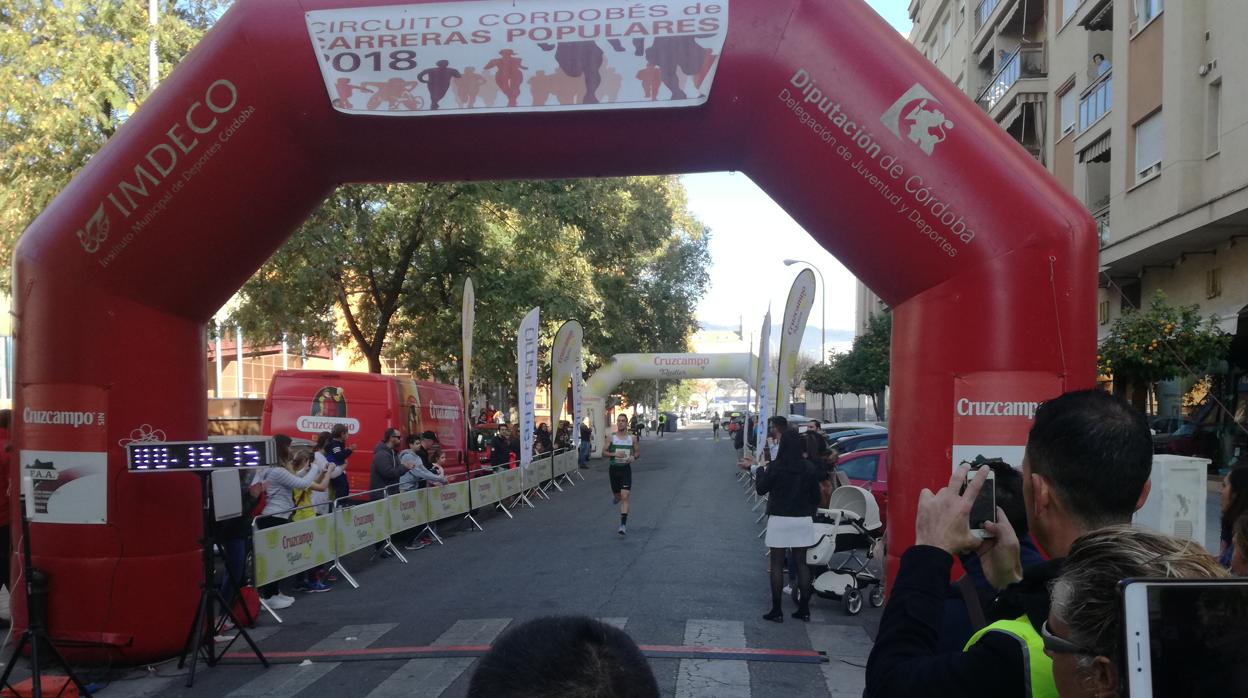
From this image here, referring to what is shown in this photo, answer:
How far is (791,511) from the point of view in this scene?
9477 millimetres

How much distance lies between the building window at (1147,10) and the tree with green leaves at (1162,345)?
24.0 ft

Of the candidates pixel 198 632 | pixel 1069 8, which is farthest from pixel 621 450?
pixel 1069 8

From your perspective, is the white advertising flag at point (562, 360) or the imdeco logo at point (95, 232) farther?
the white advertising flag at point (562, 360)

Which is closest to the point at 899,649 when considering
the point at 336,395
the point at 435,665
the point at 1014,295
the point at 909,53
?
the point at 1014,295

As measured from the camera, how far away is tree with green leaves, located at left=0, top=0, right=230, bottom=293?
16859mm

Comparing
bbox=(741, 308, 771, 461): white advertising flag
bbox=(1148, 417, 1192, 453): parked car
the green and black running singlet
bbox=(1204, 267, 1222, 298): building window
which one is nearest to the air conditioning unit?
the green and black running singlet

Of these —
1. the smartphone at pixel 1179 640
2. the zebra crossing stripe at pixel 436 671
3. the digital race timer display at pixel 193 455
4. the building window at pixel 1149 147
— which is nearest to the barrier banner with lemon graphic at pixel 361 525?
the zebra crossing stripe at pixel 436 671

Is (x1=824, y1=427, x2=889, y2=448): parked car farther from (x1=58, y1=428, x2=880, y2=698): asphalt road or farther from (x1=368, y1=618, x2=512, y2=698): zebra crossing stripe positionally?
(x1=368, y1=618, x2=512, y2=698): zebra crossing stripe

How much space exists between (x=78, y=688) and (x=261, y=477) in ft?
13.1

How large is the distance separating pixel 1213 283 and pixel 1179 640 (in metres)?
21.8

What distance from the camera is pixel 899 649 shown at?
230 centimetres

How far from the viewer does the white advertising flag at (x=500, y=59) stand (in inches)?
258

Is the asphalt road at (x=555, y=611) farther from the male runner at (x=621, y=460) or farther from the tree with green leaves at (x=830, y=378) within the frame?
the tree with green leaves at (x=830, y=378)

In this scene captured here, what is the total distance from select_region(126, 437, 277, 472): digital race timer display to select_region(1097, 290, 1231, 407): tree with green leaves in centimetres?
1409
